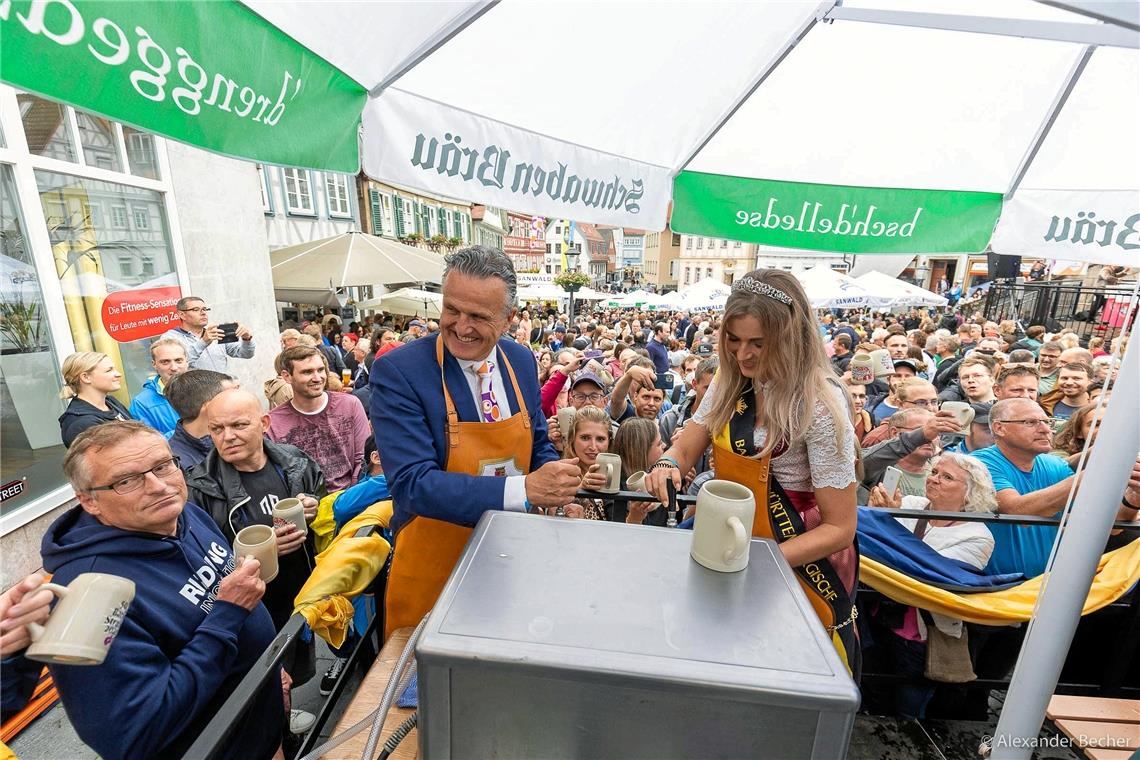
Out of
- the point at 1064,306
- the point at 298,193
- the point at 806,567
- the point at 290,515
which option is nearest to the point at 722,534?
the point at 806,567

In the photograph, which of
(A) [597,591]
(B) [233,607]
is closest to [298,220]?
(B) [233,607]

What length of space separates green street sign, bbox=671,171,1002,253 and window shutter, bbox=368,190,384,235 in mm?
18146

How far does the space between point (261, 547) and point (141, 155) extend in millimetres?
5928

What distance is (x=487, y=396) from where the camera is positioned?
5.43 ft

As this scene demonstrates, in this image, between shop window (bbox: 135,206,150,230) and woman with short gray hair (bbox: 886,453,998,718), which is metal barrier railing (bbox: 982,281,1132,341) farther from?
shop window (bbox: 135,206,150,230)

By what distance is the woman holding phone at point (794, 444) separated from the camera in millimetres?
1532

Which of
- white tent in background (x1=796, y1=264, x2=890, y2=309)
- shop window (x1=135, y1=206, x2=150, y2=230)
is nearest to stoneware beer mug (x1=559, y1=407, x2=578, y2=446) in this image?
shop window (x1=135, y1=206, x2=150, y2=230)

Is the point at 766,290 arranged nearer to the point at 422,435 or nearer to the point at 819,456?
the point at 819,456

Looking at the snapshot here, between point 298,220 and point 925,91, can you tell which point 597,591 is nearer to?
point 925,91

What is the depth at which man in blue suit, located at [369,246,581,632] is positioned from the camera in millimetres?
1405

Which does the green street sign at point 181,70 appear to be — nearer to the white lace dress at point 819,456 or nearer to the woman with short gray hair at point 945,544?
the white lace dress at point 819,456

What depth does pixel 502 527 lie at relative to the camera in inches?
47.6

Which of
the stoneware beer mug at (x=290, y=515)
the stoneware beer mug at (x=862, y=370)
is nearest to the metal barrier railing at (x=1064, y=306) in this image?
the stoneware beer mug at (x=862, y=370)

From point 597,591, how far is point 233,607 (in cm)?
122
